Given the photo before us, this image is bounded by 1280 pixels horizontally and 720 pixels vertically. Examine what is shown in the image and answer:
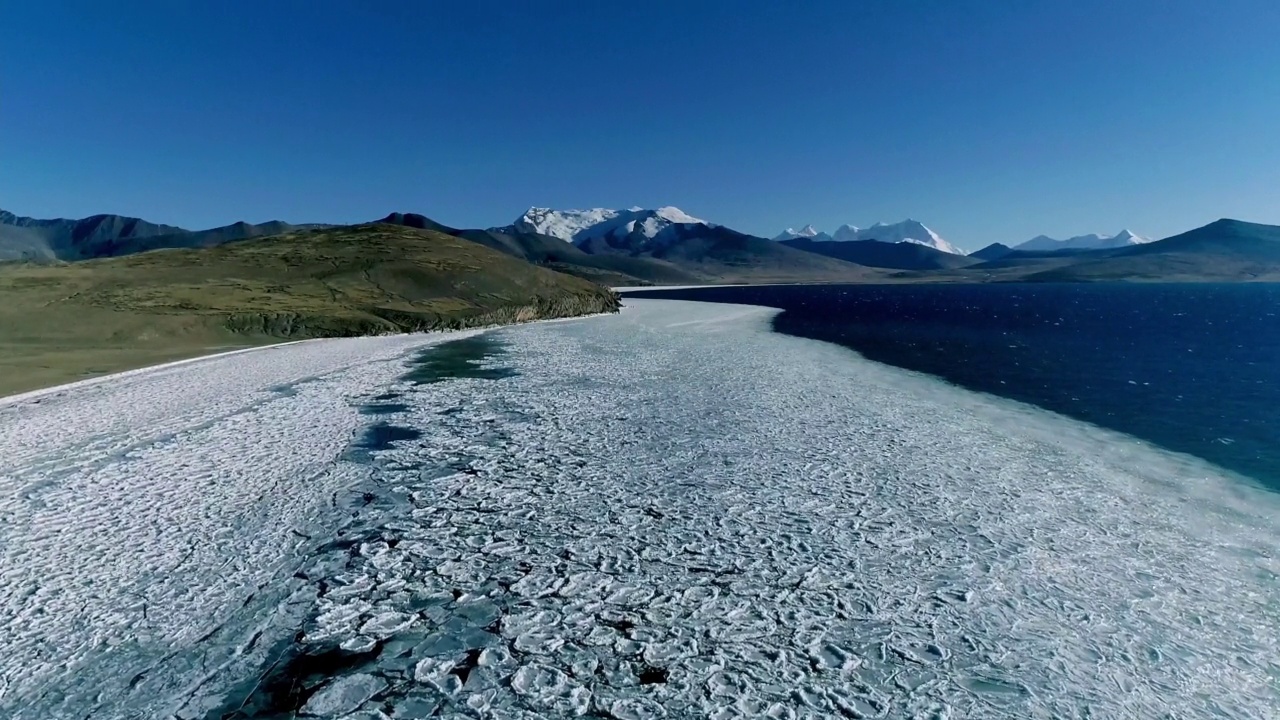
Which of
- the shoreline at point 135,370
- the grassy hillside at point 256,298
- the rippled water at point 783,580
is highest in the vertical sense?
the grassy hillside at point 256,298

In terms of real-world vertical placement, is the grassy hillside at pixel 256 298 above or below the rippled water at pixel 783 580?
above

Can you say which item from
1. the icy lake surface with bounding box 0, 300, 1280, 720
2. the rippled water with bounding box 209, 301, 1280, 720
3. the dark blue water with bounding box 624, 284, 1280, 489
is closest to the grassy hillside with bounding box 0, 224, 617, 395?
the icy lake surface with bounding box 0, 300, 1280, 720

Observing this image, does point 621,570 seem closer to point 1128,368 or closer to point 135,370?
point 135,370

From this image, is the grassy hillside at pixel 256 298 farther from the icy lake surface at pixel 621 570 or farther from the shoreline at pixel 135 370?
the icy lake surface at pixel 621 570

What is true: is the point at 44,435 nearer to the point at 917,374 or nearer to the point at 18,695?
the point at 18,695

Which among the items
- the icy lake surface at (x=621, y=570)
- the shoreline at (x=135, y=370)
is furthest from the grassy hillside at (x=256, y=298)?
the icy lake surface at (x=621, y=570)

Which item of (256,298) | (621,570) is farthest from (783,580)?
(256,298)

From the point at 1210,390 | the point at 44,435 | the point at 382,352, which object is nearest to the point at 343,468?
the point at 44,435

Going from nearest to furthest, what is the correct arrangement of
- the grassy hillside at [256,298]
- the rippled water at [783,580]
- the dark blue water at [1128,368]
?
the rippled water at [783,580] < the dark blue water at [1128,368] < the grassy hillside at [256,298]

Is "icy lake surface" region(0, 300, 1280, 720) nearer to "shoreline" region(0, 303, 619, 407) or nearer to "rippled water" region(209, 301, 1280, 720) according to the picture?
"rippled water" region(209, 301, 1280, 720)
